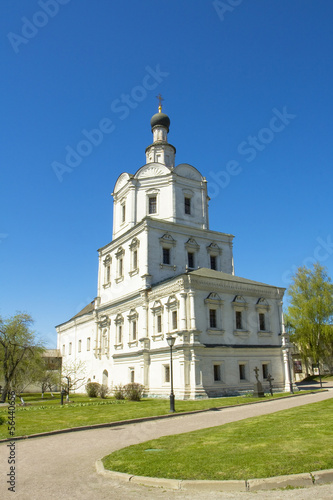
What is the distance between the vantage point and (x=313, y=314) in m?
45.7

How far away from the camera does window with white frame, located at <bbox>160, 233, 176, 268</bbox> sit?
115 ft

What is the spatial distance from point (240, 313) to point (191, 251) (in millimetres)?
8192

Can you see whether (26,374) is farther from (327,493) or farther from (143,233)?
(327,493)

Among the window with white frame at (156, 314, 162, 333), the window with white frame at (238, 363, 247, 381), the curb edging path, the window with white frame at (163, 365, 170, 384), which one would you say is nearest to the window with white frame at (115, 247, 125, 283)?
the window with white frame at (156, 314, 162, 333)

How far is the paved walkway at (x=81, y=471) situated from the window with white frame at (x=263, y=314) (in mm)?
18566

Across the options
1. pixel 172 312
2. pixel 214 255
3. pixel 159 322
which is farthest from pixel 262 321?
pixel 159 322

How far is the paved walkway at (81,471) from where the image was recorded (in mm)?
6320

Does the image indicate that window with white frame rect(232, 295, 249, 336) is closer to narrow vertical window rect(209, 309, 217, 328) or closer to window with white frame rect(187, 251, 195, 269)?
narrow vertical window rect(209, 309, 217, 328)

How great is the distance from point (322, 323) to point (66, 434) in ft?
127

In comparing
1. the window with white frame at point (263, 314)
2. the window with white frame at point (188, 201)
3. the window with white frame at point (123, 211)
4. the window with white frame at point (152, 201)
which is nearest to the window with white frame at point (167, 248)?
the window with white frame at point (152, 201)

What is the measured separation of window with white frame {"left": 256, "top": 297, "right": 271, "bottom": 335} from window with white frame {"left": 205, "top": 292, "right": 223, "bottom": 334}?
13.5 ft

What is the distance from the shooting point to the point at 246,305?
103ft

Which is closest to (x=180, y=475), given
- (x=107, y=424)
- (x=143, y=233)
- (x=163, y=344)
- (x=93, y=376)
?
(x=107, y=424)

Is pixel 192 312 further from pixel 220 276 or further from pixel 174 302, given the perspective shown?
pixel 220 276
